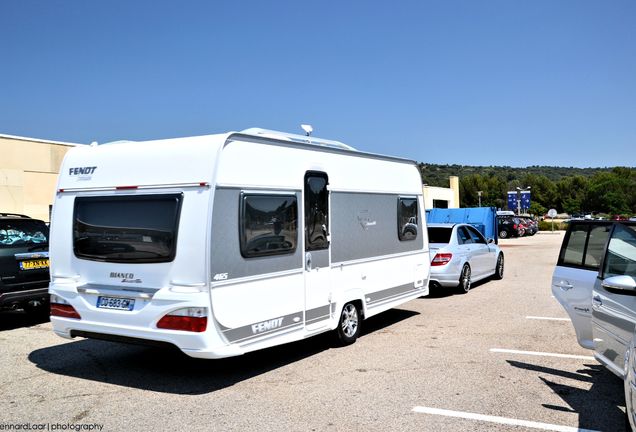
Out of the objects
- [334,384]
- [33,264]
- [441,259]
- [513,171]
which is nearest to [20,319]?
[33,264]

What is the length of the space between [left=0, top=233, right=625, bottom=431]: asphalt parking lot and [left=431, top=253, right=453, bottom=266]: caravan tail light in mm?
3137

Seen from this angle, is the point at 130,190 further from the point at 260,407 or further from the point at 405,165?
the point at 405,165

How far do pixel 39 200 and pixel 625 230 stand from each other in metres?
20.4

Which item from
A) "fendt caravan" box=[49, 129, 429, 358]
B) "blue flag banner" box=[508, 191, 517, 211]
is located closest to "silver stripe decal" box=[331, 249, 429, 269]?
"fendt caravan" box=[49, 129, 429, 358]

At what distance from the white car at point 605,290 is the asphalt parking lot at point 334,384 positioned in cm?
67

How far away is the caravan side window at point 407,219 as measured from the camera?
30.6ft

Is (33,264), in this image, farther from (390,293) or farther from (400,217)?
(400,217)

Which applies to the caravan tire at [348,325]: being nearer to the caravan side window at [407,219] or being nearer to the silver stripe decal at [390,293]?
the silver stripe decal at [390,293]

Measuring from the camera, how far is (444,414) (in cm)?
513

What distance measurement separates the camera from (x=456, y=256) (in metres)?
12.5

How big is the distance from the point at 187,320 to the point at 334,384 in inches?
65.8

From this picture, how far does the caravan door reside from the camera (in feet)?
23.0

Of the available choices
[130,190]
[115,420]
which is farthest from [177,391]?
[130,190]

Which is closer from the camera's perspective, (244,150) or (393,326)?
(244,150)
